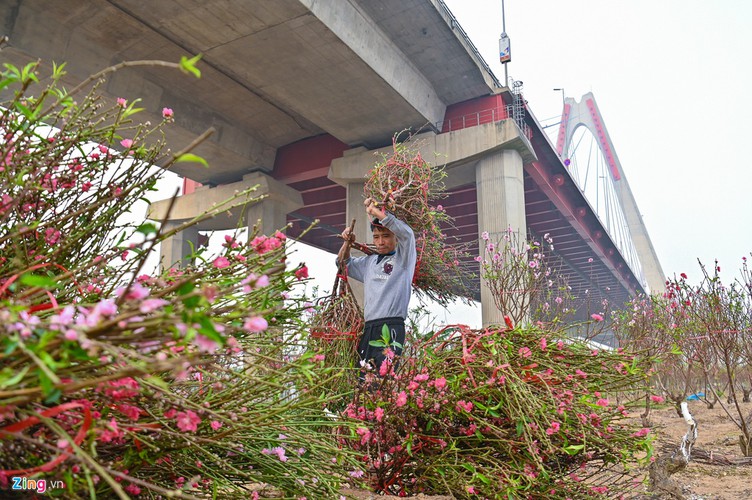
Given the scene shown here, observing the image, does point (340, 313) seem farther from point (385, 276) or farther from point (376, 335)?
point (385, 276)

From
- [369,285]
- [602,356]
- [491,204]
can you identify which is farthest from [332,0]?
[602,356]

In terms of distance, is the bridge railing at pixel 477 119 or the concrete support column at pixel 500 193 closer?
the concrete support column at pixel 500 193

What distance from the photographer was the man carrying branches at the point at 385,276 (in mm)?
3312

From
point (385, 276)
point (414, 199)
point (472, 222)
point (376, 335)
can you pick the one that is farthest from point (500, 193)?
point (376, 335)

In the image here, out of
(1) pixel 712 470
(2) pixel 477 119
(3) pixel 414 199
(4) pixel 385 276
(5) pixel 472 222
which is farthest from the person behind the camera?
(5) pixel 472 222

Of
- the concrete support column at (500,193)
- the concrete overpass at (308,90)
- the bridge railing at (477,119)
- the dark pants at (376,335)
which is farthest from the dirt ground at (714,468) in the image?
the bridge railing at (477,119)

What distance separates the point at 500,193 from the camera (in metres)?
13.4

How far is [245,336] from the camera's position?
1455 millimetres

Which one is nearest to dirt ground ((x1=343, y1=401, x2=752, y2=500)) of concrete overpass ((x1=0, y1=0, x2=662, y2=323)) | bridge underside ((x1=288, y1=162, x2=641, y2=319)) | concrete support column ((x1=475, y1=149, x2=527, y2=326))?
concrete overpass ((x1=0, y1=0, x2=662, y2=323))

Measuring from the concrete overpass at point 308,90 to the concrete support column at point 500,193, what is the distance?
3cm

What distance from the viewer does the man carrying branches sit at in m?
3.31

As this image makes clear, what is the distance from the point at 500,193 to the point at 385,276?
1036cm

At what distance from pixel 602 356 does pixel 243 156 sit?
14.0 meters

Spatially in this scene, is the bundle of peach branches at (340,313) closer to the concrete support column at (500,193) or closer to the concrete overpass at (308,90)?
the concrete overpass at (308,90)
